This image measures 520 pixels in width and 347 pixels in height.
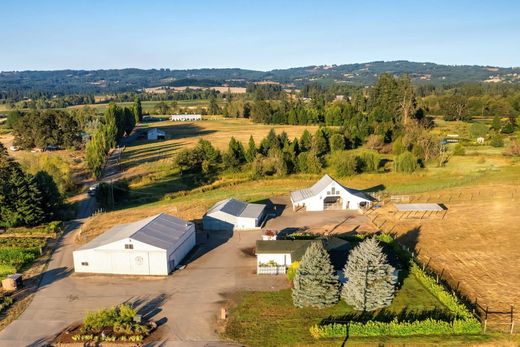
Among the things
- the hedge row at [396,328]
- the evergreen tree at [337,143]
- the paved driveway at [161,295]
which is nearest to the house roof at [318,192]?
the paved driveway at [161,295]

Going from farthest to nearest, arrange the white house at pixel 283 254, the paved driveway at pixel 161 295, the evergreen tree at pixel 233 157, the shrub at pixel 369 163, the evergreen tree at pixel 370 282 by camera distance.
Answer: the evergreen tree at pixel 233 157 < the shrub at pixel 369 163 < the white house at pixel 283 254 < the evergreen tree at pixel 370 282 < the paved driveway at pixel 161 295

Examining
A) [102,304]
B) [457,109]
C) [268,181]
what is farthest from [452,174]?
[457,109]

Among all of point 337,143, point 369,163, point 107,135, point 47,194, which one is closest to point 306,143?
point 337,143

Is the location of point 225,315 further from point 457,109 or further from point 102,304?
point 457,109

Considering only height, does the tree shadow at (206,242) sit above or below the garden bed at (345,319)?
below

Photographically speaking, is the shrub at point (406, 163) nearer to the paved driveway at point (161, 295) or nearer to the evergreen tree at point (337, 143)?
the evergreen tree at point (337, 143)

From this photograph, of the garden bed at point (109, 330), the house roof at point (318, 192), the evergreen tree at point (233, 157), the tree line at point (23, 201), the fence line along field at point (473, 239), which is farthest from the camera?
the evergreen tree at point (233, 157)

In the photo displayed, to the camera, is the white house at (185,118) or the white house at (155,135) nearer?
the white house at (155,135)

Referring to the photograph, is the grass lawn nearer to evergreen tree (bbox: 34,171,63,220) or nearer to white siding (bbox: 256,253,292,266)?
white siding (bbox: 256,253,292,266)
